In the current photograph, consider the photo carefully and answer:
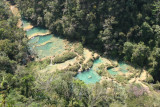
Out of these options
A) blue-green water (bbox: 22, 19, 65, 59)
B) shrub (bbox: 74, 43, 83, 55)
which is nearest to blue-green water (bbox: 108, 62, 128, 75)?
shrub (bbox: 74, 43, 83, 55)

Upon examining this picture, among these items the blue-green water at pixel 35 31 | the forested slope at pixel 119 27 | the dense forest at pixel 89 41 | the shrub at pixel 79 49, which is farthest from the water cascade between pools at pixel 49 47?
the shrub at pixel 79 49

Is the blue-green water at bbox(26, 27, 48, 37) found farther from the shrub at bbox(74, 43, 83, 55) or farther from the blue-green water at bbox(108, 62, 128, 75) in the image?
the blue-green water at bbox(108, 62, 128, 75)

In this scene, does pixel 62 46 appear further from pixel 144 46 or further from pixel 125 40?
pixel 144 46

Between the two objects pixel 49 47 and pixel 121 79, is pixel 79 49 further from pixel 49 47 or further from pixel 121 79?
pixel 121 79

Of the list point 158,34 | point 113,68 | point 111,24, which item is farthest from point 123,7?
point 113,68

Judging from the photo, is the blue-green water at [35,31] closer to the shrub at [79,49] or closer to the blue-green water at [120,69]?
the shrub at [79,49]

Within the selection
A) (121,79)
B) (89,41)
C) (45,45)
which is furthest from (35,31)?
(121,79)
